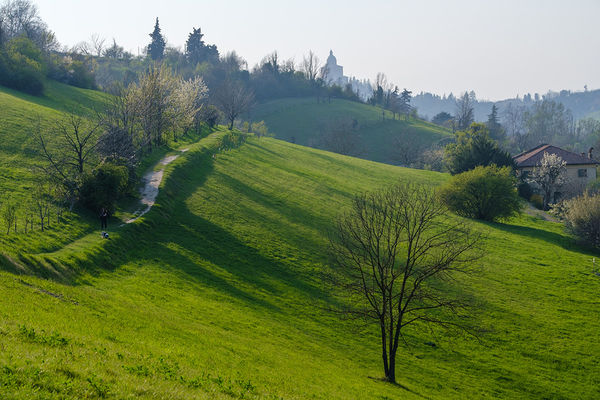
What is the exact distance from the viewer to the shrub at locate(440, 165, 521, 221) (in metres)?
69.4

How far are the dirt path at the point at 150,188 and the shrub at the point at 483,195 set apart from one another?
1753 inches

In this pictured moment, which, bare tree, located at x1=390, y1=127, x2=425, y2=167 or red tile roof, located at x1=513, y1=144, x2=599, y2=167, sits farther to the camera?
bare tree, located at x1=390, y1=127, x2=425, y2=167

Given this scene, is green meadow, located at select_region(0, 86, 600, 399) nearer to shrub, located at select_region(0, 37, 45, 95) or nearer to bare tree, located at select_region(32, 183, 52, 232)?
bare tree, located at select_region(32, 183, 52, 232)

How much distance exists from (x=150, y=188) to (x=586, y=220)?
56099mm

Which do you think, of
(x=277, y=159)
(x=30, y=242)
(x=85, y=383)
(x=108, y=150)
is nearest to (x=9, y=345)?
(x=85, y=383)

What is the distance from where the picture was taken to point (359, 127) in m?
176

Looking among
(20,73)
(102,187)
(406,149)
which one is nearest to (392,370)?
(102,187)

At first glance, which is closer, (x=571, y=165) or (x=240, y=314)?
(x=240, y=314)

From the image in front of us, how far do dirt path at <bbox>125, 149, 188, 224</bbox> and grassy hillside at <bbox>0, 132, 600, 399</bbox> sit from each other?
102 cm

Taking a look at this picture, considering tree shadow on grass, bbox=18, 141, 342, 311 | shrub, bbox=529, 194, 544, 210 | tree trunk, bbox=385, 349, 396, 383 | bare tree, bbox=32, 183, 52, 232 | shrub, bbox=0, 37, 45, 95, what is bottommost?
tree trunk, bbox=385, 349, 396, 383

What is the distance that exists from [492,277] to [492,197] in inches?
1087

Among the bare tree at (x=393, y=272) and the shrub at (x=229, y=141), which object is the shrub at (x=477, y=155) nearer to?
the shrub at (x=229, y=141)

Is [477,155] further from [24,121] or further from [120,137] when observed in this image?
[24,121]

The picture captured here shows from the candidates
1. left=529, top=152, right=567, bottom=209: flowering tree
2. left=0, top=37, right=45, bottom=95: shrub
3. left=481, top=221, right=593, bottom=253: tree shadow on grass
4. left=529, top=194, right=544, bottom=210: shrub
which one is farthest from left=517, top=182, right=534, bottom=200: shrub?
left=0, top=37, right=45, bottom=95: shrub
